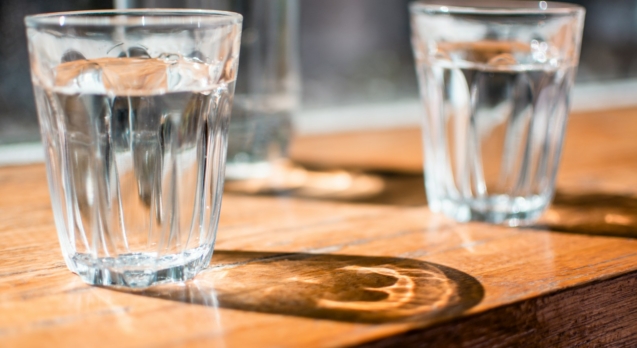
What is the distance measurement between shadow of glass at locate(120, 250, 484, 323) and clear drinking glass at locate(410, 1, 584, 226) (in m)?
0.12

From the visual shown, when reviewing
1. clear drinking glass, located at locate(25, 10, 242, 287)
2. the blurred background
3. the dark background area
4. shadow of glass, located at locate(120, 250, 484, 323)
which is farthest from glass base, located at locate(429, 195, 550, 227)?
the dark background area

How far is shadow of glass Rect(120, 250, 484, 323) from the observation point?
0.35m

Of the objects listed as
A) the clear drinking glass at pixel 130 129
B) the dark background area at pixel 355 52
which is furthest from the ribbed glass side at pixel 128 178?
the dark background area at pixel 355 52

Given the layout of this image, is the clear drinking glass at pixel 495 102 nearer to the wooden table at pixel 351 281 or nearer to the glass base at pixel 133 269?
the wooden table at pixel 351 281

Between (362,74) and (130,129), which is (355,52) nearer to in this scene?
(362,74)

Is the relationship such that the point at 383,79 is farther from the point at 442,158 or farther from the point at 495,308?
the point at 495,308

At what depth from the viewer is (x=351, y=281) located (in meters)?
0.39

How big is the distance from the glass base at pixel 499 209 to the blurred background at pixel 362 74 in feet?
1.27

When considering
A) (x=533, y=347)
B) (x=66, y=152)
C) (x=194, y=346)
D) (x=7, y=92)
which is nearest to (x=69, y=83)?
(x=66, y=152)

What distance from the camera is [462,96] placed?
1.71ft

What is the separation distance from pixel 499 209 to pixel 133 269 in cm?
27

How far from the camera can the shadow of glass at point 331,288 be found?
0.35 meters

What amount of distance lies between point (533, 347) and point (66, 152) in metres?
0.25

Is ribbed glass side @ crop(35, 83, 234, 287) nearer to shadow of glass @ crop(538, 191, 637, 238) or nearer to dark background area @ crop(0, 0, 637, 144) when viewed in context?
shadow of glass @ crop(538, 191, 637, 238)
